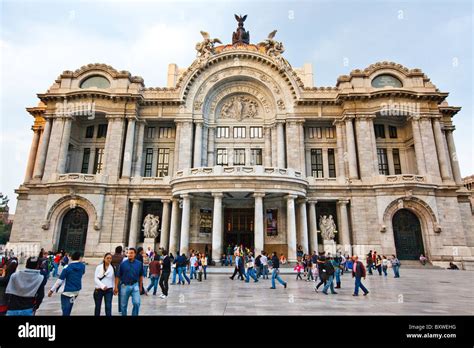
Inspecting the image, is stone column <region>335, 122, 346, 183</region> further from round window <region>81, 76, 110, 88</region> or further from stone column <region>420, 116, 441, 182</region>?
round window <region>81, 76, 110, 88</region>

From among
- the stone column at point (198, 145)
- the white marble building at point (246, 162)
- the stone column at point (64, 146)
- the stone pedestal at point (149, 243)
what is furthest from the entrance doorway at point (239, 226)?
the stone column at point (64, 146)

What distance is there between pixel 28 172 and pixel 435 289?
4366 cm

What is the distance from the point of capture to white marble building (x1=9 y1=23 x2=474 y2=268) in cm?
3092

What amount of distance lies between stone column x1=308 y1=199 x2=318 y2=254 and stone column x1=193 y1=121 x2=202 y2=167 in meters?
14.0

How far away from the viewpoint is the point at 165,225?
33.1m

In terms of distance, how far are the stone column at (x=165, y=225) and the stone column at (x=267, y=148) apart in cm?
1307

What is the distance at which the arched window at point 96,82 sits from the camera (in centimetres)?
3694

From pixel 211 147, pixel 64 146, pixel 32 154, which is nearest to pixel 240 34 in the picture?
pixel 211 147

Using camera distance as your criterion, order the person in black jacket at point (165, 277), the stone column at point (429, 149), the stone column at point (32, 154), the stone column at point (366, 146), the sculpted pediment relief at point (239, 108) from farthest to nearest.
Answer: the sculpted pediment relief at point (239, 108) < the stone column at point (32, 154) < the stone column at point (366, 146) < the stone column at point (429, 149) < the person in black jacket at point (165, 277)

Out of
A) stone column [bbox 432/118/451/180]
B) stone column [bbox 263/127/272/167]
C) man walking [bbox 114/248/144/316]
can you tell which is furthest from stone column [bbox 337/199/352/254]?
man walking [bbox 114/248/144/316]

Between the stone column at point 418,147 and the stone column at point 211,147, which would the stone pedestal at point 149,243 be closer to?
the stone column at point 211,147

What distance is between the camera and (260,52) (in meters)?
38.0

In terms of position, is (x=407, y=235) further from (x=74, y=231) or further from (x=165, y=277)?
(x=74, y=231)
